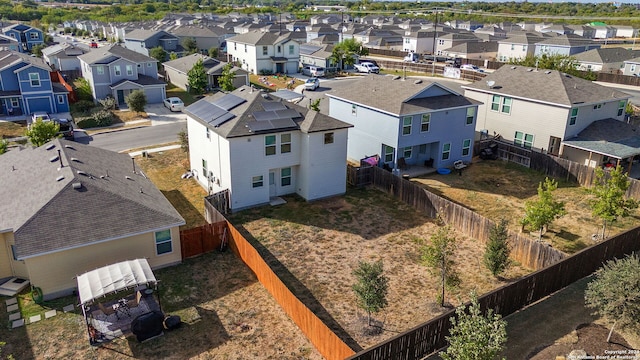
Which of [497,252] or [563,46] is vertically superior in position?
Answer: [563,46]

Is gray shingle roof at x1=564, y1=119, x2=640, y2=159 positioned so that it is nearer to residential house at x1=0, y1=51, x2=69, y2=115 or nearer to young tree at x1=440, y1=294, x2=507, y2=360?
young tree at x1=440, y1=294, x2=507, y2=360

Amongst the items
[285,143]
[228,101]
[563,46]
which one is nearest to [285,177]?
[285,143]

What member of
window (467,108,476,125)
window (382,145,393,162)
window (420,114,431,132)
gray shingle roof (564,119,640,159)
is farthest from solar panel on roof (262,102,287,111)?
gray shingle roof (564,119,640,159)

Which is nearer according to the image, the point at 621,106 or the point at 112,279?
the point at 112,279

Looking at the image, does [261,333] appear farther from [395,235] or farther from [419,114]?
[419,114]

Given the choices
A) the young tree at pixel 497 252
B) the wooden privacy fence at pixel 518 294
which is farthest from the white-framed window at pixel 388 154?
the wooden privacy fence at pixel 518 294

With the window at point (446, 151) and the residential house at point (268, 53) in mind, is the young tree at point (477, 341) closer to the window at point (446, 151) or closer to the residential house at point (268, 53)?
the window at point (446, 151)

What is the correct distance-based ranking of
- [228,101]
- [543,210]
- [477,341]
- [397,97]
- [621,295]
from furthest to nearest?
1. [397,97]
2. [228,101]
3. [543,210]
4. [621,295]
5. [477,341]

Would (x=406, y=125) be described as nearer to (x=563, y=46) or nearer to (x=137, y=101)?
(x=137, y=101)
